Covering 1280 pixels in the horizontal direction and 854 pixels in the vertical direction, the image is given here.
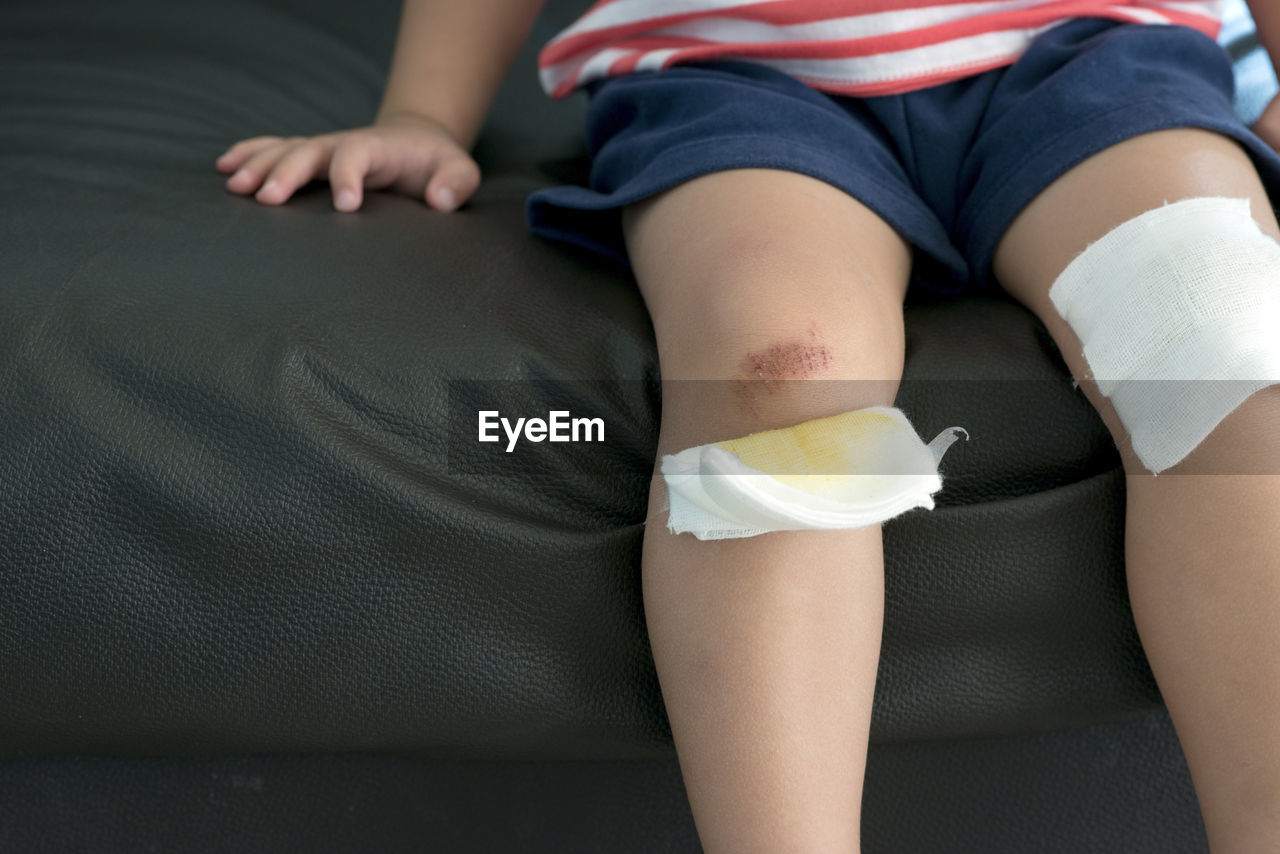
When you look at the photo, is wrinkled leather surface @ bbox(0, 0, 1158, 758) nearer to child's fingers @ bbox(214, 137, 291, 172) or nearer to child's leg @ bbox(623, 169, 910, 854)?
child's leg @ bbox(623, 169, 910, 854)

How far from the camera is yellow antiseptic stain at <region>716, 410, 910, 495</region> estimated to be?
0.53m

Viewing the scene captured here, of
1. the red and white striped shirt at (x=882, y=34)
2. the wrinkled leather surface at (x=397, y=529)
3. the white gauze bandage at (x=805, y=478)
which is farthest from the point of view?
the red and white striped shirt at (x=882, y=34)

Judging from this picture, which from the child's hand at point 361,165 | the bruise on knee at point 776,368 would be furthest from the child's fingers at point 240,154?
the bruise on knee at point 776,368

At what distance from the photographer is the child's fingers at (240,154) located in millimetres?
879

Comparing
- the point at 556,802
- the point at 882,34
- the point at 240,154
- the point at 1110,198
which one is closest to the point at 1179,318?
the point at 1110,198

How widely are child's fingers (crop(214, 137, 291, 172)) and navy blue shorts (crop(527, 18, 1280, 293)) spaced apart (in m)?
0.27

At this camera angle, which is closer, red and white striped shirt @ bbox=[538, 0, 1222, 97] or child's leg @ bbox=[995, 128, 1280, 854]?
child's leg @ bbox=[995, 128, 1280, 854]

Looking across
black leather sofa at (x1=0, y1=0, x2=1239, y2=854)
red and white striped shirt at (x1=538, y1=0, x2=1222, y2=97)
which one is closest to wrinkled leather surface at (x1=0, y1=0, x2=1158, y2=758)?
black leather sofa at (x1=0, y1=0, x2=1239, y2=854)

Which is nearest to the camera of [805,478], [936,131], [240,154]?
[805,478]

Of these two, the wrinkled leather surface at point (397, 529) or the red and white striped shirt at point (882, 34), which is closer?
the wrinkled leather surface at point (397, 529)

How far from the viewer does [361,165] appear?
839mm

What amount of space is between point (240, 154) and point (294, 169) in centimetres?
7

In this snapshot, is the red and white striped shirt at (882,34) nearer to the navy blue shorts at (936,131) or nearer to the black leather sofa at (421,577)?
the navy blue shorts at (936,131)

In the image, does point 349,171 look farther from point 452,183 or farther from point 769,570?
point 769,570
